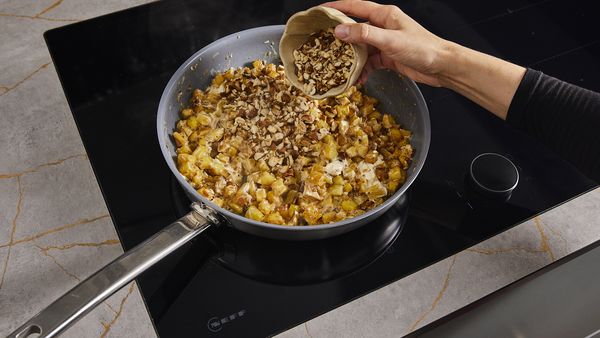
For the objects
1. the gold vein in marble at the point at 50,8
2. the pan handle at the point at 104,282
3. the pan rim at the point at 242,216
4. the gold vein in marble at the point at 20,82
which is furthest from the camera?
the gold vein in marble at the point at 50,8

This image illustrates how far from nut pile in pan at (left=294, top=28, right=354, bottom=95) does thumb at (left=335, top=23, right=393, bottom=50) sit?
6 centimetres

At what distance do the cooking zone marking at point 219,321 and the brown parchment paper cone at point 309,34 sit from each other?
416 millimetres

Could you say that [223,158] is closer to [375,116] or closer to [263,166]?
→ [263,166]

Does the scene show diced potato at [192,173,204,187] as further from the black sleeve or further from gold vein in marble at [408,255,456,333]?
the black sleeve

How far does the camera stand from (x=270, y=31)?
3.91 feet

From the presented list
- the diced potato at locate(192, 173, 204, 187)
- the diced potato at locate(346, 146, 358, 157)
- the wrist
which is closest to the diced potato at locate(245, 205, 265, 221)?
the diced potato at locate(192, 173, 204, 187)

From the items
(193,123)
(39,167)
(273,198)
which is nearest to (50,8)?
(39,167)

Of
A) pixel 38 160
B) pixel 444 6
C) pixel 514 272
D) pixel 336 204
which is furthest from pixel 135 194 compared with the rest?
pixel 444 6

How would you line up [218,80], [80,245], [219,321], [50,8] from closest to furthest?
[219,321], [80,245], [218,80], [50,8]

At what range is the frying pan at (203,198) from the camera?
82 centimetres

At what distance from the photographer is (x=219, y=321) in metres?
0.97

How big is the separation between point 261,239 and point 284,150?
6.9 inches

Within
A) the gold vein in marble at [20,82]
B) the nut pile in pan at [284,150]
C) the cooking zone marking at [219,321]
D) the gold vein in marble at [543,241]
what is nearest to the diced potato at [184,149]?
the nut pile in pan at [284,150]

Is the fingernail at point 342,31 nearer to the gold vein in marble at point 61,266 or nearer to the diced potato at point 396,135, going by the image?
the diced potato at point 396,135
